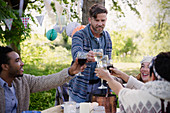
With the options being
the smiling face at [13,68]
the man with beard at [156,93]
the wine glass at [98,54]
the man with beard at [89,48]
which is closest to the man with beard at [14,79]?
the smiling face at [13,68]

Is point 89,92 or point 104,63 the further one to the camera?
point 89,92

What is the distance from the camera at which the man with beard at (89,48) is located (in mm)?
2518

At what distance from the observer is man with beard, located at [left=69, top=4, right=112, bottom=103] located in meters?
2.52

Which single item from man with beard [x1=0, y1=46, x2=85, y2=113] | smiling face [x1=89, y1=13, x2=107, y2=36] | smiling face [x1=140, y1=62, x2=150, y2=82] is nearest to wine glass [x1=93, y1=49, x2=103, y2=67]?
man with beard [x1=0, y1=46, x2=85, y2=113]

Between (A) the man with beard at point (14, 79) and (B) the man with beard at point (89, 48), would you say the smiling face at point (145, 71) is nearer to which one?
(B) the man with beard at point (89, 48)

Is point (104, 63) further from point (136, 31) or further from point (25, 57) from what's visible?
point (136, 31)

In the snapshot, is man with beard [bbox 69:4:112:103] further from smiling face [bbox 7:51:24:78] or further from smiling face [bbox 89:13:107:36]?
smiling face [bbox 7:51:24:78]

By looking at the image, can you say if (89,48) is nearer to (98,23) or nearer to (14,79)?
(98,23)

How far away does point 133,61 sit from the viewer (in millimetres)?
14727

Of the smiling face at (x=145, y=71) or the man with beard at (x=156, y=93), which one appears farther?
the smiling face at (x=145, y=71)

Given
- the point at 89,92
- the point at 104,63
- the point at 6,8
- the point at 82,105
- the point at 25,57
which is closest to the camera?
the point at 82,105

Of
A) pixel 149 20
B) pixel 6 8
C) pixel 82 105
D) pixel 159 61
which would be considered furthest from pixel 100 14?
pixel 149 20

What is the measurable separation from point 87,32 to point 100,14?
0.85 feet

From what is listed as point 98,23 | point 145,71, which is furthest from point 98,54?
point 145,71
